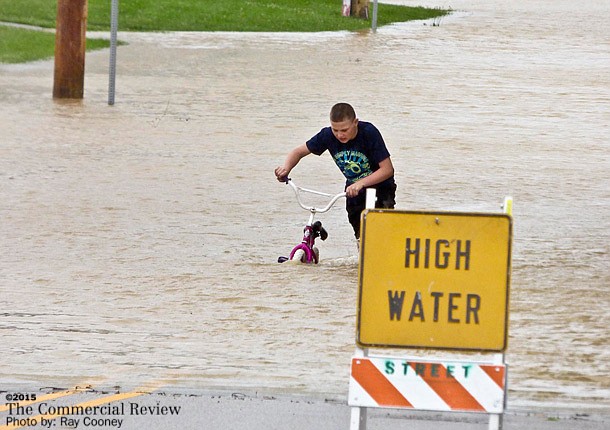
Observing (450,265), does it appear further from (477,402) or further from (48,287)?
(48,287)

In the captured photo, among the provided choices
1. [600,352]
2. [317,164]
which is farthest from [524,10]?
Answer: [600,352]

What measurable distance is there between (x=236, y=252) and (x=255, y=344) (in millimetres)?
3652

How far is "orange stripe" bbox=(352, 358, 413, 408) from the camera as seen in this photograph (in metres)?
6.18

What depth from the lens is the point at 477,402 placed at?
613 centimetres

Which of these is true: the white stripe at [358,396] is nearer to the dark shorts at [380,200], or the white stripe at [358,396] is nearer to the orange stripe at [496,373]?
the orange stripe at [496,373]

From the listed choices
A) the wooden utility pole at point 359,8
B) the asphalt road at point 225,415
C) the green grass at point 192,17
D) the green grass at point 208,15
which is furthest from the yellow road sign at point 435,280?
the wooden utility pole at point 359,8

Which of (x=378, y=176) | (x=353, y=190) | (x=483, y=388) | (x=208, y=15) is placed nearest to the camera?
(x=483, y=388)

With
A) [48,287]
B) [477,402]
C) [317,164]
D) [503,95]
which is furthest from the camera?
[503,95]

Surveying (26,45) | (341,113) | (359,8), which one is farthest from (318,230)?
(359,8)

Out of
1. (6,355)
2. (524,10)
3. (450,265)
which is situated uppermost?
(524,10)

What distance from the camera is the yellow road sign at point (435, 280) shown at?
6.22 m

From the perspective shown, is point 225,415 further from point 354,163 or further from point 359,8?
point 359,8

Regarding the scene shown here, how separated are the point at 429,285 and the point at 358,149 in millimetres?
4622

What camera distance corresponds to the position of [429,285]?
20.4 ft
